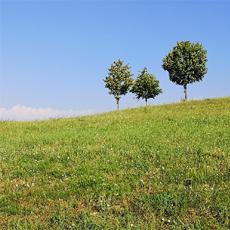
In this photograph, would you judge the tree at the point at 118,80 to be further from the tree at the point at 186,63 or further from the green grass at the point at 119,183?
the green grass at the point at 119,183

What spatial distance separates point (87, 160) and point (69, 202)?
8.67 feet

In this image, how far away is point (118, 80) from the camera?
63062 millimetres

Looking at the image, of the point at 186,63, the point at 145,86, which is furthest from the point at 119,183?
the point at 145,86

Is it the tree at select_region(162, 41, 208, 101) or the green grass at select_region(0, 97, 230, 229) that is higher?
the tree at select_region(162, 41, 208, 101)

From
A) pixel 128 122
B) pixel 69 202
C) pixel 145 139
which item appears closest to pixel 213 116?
pixel 128 122

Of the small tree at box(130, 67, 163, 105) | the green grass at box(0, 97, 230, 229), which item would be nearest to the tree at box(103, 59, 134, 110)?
the small tree at box(130, 67, 163, 105)

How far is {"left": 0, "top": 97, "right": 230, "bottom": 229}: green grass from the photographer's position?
239 inches

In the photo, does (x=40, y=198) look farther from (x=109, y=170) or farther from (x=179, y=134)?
(x=179, y=134)

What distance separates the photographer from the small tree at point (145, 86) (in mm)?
61531

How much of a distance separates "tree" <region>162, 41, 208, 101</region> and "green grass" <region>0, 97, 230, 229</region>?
129 ft

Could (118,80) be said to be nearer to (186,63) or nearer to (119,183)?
(186,63)

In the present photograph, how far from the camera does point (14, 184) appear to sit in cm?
799

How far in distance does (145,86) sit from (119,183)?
184 feet

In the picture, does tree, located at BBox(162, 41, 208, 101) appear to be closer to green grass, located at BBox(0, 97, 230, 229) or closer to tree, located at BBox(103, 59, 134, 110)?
tree, located at BBox(103, 59, 134, 110)
